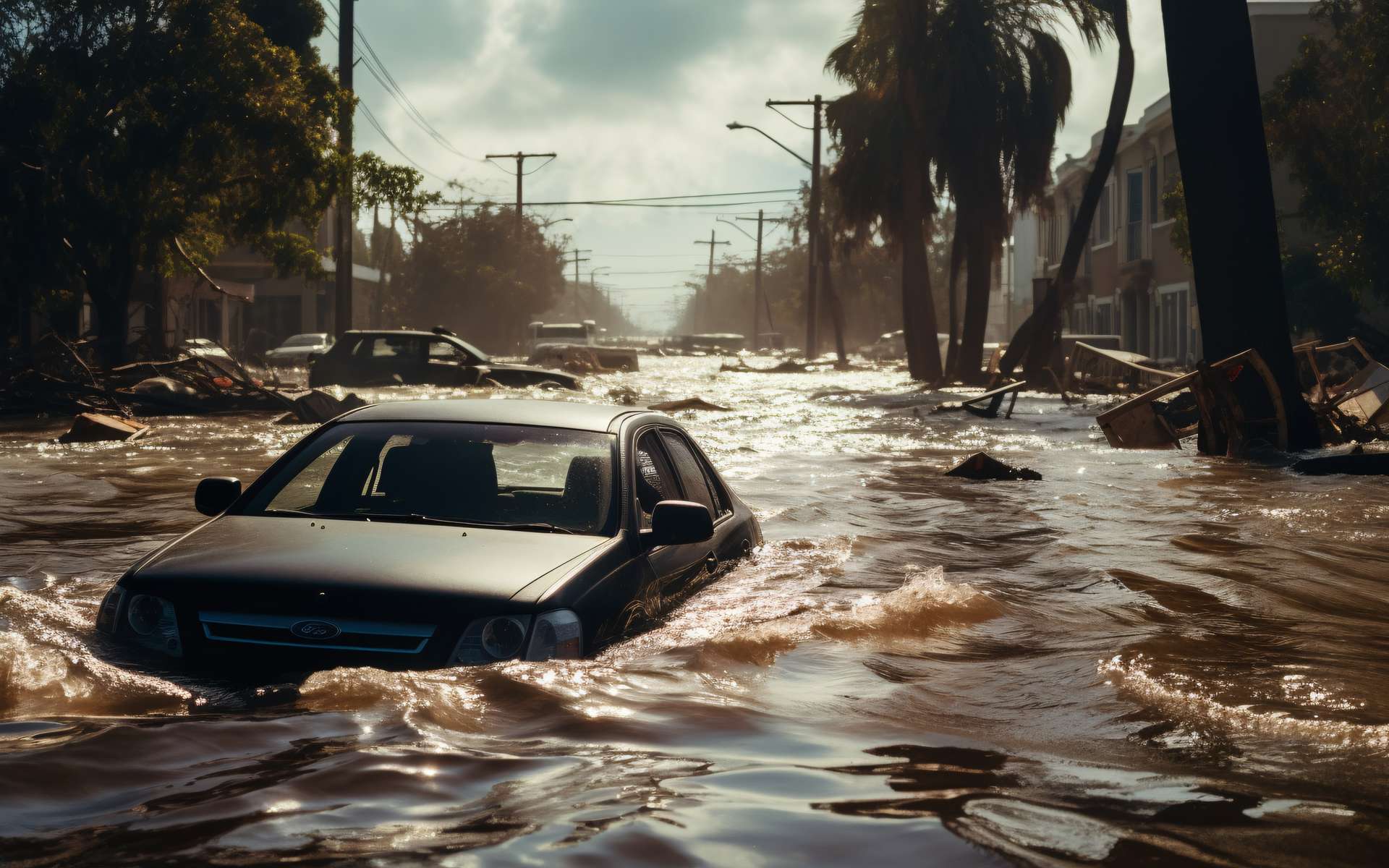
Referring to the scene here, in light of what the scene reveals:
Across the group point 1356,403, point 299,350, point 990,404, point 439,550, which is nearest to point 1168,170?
point 990,404

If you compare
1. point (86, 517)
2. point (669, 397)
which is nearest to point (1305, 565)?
point (86, 517)

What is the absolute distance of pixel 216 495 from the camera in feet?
20.2

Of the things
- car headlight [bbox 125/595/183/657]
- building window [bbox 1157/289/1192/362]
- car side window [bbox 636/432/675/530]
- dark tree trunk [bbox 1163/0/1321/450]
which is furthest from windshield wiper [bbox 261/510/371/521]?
building window [bbox 1157/289/1192/362]

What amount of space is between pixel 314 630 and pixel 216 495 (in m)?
1.58

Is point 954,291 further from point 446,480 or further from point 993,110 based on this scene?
point 446,480

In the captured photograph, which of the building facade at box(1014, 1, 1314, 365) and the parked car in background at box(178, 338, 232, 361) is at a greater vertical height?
the building facade at box(1014, 1, 1314, 365)

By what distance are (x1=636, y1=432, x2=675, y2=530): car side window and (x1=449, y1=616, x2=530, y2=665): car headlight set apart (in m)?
1.23

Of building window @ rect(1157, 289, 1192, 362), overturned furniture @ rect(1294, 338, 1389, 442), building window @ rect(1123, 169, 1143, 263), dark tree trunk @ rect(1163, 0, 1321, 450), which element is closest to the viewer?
dark tree trunk @ rect(1163, 0, 1321, 450)

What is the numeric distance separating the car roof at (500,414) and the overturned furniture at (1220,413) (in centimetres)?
969

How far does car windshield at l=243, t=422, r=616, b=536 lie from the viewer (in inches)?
231

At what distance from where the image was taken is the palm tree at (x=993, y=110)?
3459 cm

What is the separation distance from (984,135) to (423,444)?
1216 inches

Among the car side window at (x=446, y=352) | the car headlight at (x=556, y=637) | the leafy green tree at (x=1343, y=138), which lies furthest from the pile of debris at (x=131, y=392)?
the leafy green tree at (x=1343, y=138)

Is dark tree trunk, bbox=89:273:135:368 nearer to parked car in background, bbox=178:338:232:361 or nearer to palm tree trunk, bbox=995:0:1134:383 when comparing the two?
parked car in background, bbox=178:338:232:361
